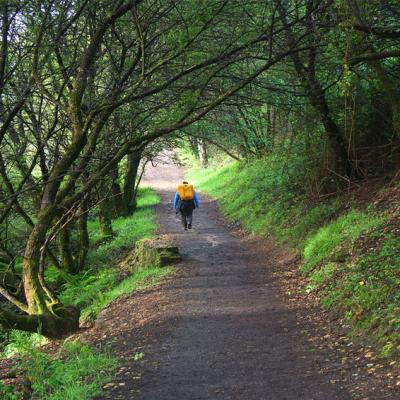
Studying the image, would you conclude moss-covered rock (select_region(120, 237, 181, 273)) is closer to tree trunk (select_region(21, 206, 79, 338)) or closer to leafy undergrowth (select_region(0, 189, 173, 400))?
leafy undergrowth (select_region(0, 189, 173, 400))

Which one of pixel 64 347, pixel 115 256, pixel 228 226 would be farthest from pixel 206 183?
pixel 64 347

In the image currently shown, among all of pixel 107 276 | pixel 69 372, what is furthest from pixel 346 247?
pixel 107 276

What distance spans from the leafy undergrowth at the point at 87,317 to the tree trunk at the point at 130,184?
0.47 meters

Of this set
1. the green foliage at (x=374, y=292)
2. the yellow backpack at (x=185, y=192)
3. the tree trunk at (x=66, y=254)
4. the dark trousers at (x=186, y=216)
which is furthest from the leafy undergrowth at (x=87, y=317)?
the green foliage at (x=374, y=292)

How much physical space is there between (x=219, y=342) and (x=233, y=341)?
189 millimetres

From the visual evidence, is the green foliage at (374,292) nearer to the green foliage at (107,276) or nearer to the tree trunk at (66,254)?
the green foliage at (107,276)

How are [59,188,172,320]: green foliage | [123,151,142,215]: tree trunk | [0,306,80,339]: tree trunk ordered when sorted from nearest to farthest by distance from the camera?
[0,306,80,339]: tree trunk, [59,188,172,320]: green foliage, [123,151,142,215]: tree trunk

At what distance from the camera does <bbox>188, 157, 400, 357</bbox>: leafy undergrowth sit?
6.59 m

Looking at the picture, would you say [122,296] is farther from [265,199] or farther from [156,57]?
[265,199]

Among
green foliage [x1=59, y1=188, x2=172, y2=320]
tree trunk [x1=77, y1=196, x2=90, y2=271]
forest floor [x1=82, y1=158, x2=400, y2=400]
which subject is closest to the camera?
forest floor [x1=82, y1=158, x2=400, y2=400]

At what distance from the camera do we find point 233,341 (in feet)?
23.2

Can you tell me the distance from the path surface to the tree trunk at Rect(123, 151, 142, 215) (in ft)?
33.5

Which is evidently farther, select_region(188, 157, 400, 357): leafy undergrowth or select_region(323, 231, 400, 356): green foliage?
select_region(188, 157, 400, 357): leafy undergrowth

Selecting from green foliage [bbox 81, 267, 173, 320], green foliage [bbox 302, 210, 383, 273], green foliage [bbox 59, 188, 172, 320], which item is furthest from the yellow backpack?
green foliage [bbox 302, 210, 383, 273]
